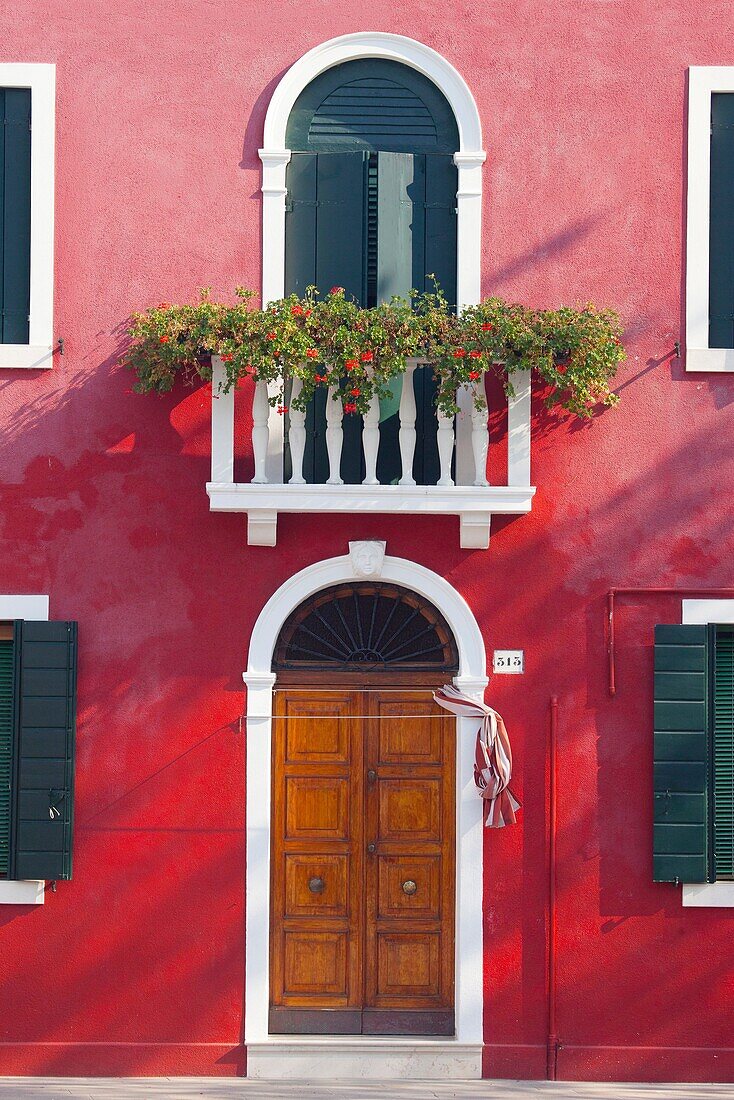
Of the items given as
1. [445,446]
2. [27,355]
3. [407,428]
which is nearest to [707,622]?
[445,446]

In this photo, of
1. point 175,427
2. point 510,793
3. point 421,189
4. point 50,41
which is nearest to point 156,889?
point 510,793

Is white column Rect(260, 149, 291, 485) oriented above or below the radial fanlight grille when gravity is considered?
above

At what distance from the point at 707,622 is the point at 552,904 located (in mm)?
1987

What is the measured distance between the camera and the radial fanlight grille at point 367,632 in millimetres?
8062

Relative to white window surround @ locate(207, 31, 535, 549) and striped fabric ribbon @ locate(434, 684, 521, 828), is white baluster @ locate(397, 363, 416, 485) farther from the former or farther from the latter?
striped fabric ribbon @ locate(434, 684, 521, 828)

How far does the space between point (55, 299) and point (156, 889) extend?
371 centimetres

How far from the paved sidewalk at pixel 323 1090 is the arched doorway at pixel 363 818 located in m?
0.35

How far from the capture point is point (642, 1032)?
25.7ft

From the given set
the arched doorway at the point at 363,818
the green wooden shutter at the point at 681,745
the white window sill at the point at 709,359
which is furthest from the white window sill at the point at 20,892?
the white window sill at the point at 709,359

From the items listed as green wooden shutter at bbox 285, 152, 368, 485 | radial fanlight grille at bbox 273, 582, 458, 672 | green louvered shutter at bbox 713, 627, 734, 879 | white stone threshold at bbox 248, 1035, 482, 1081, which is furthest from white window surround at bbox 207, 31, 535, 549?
white stone threshold at bbox 248, 1035, 482, 1081

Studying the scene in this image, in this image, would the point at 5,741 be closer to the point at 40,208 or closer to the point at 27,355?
the point at 27,355

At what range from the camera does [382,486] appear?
7645mm

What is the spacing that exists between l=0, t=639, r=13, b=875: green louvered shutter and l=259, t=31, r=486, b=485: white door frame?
219cm

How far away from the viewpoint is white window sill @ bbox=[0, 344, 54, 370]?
7902mm
